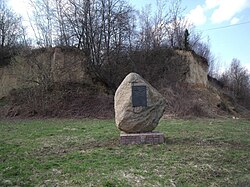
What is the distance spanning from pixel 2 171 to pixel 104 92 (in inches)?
674

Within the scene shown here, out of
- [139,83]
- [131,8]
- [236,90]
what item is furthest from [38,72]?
[236,90]

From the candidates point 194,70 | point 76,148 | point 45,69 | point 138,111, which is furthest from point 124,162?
→ point 194,70

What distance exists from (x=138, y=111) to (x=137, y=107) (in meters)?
0.12

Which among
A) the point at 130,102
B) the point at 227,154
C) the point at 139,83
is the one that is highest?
the point at 139,83

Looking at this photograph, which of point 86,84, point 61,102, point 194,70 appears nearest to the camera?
point 61,102

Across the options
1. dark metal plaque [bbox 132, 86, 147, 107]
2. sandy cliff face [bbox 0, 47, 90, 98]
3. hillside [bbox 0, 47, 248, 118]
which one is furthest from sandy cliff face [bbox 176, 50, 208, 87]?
dark metal plaque [bbox 132, 86, 147, 107]

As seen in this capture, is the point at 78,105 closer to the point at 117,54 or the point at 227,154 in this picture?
the point at 117,54

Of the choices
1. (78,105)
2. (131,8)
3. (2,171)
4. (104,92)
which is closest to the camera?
(2,171)

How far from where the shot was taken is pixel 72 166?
6020mm

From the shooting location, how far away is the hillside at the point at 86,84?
19250mm

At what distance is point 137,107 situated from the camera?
857 cm

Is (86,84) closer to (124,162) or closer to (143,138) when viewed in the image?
(143,138)

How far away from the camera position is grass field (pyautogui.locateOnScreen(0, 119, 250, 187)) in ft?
17.1

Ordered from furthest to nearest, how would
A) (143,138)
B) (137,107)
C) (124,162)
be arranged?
(137,107) → (143,138) → (124,162)
